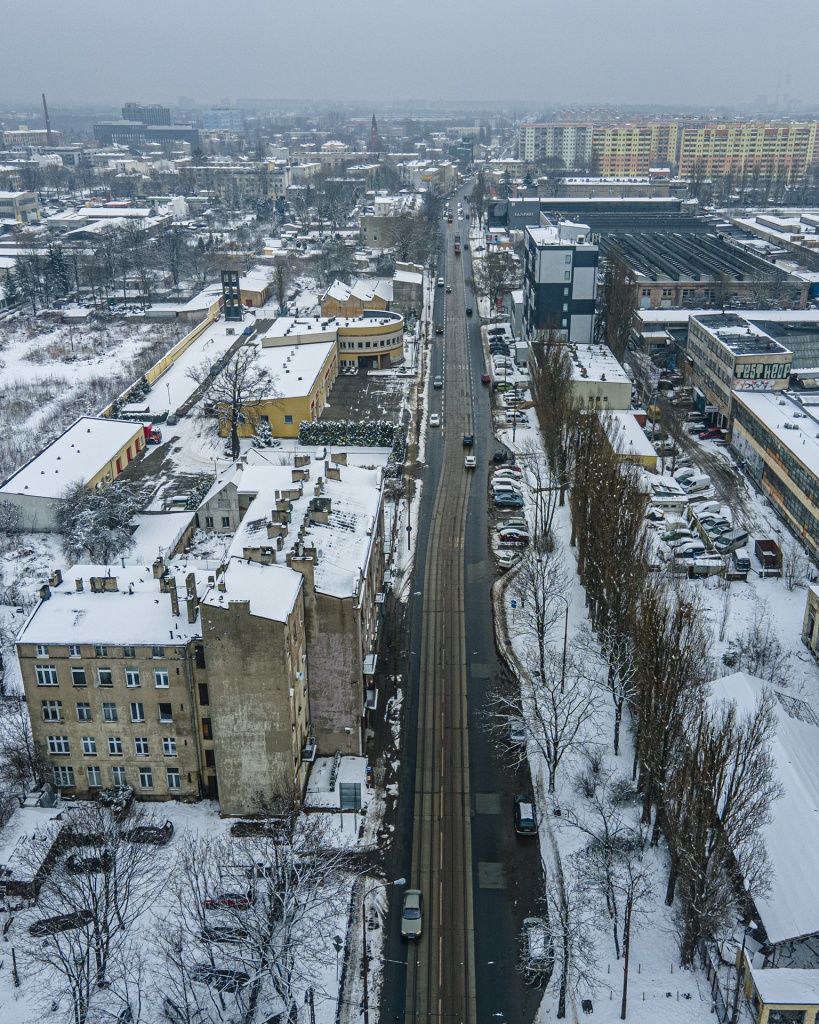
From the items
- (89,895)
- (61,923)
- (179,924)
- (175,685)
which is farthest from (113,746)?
(179,924)

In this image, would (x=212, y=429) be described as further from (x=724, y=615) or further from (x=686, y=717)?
(x=686, y=717)

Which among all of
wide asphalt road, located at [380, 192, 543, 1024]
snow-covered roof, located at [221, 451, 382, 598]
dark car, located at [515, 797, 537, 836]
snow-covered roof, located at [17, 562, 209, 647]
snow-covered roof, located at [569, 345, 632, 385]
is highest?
snow-covered roof, located at [221, 451, 382, 598]

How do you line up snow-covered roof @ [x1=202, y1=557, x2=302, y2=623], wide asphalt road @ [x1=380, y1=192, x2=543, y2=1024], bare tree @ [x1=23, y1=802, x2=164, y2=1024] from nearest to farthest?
bare tree @ [x1=23, y1=802, x2=164, y2=1024], wide asphalt road @ [x1=380, y1=192, x2=543, y2=1024], snow-covered roof @ [x1=202, y1=557, x2=302, y2=623]

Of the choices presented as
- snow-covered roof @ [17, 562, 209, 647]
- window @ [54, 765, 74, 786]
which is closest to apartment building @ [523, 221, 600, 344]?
snow-covered roof @ [17, 562, 209, 647]

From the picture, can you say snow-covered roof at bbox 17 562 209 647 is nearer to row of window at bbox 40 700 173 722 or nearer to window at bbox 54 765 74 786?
row of window at bbox 40 700 173 722

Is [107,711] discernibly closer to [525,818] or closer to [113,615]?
[113,615]

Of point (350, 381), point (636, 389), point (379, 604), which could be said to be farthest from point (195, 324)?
point (379, 604)
